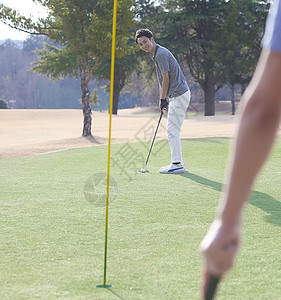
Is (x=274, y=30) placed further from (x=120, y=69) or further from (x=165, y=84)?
(x=120, y=69)

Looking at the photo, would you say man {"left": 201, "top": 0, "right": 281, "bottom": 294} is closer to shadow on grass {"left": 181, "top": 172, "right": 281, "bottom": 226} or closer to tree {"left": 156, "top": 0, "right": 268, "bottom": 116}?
shadow on grass {"left": 181, "top": 172, "right": 281, "bottom": 226}

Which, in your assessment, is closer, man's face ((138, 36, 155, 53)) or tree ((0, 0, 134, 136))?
man's face ((138, 36, 155, 53))

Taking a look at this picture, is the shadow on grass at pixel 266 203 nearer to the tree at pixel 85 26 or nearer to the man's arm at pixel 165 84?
the man's arm at pixel 165 84

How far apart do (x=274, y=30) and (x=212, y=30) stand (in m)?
36.0

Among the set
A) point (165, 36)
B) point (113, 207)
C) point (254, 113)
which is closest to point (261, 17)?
point (165, 36)

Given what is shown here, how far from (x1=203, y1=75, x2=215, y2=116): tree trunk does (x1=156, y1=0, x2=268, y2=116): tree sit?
66mm

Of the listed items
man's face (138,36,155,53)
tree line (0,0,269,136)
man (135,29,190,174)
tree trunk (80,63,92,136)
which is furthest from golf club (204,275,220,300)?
tree line (0,0,269,136)

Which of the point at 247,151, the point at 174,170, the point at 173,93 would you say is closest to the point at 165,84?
the point at 173,93

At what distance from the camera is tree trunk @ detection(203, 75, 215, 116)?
3628 centimetres

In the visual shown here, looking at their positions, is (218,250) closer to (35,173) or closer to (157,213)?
(157,213)

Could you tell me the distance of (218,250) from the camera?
0.93 meters

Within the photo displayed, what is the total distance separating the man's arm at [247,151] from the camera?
917 mm

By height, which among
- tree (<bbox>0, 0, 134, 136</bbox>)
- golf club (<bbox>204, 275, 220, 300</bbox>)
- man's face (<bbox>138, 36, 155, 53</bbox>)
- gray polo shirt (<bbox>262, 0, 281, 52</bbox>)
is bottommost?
golf club (<bbox>204, 275, 220, 300</bbox>)

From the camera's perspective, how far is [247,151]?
92 centimetres
